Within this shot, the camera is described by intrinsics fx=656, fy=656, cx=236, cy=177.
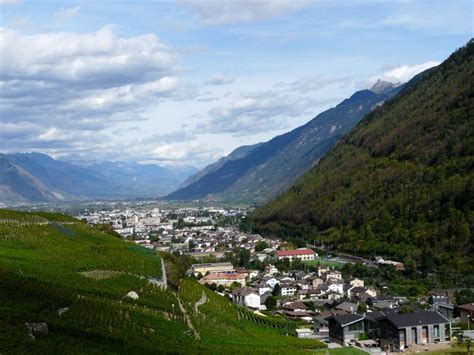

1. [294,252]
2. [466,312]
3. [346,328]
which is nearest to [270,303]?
[346,328]

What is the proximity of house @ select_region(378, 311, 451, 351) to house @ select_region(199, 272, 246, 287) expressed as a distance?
32.8 metres

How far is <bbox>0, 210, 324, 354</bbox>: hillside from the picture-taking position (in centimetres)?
2766

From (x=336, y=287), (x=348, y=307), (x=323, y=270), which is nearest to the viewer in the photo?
(x=348, y=307)

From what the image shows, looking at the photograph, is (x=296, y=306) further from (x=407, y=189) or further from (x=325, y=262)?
(x=407, y=189)

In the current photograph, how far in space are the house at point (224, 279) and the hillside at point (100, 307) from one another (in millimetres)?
21261

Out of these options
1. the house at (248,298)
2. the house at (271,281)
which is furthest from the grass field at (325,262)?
the house at (248,298)

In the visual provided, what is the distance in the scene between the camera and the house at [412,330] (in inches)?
1805

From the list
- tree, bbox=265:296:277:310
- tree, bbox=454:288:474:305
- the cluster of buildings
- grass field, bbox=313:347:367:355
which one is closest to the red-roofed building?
the cluster of buildings

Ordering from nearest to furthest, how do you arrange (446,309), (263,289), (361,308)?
(446,309) → (361,308) → (263,289)

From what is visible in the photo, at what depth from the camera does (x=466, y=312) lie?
5322cm

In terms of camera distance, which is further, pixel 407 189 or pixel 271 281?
pixel 407 189

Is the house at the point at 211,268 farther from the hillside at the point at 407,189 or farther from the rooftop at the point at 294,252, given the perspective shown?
the hillside at the point at 407,189

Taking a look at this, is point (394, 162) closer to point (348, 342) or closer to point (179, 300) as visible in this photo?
point (348, 342)

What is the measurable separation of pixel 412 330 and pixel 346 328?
4914 mm
